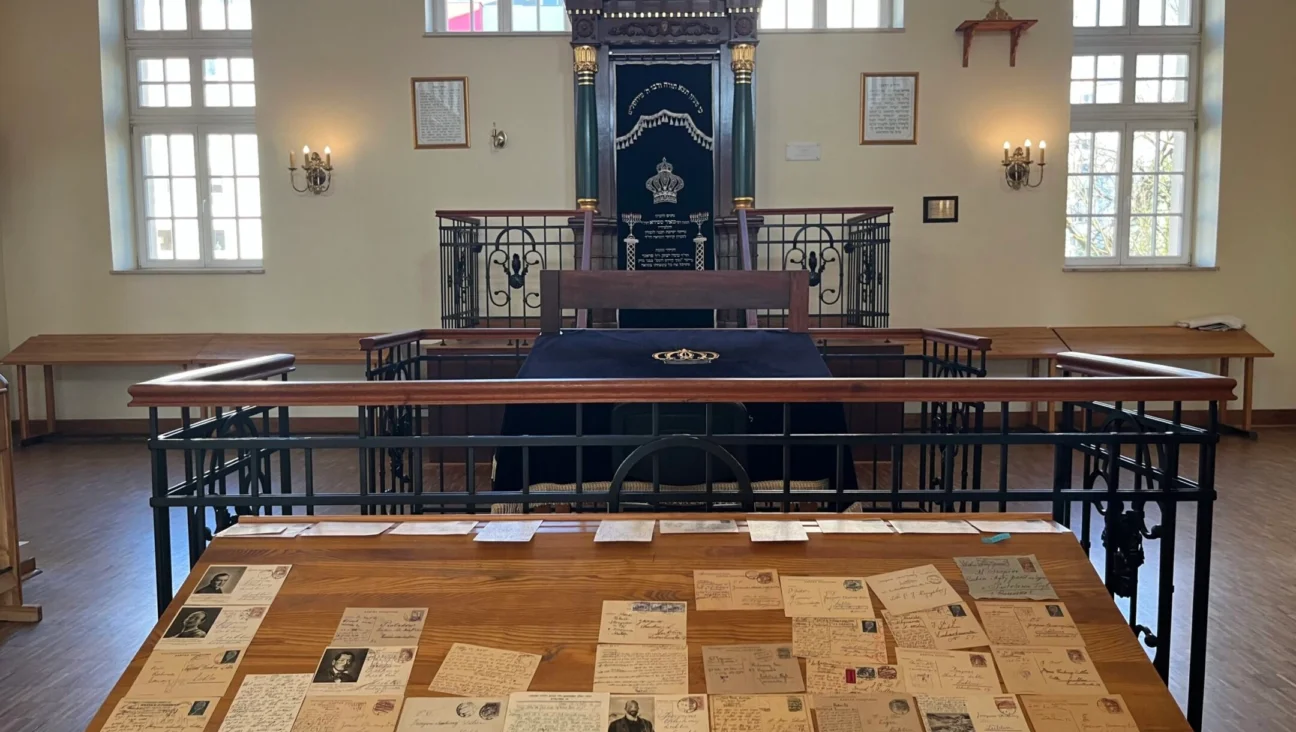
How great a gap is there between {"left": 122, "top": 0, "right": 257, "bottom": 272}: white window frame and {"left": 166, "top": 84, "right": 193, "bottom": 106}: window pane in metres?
0.05

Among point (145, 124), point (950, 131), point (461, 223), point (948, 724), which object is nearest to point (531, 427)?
point (948, 724)

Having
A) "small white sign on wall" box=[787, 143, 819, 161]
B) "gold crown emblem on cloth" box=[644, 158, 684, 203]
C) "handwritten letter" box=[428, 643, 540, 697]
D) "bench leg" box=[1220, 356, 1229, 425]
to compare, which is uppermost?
"small white sign on wall" box=[787, 143, 819, 161]

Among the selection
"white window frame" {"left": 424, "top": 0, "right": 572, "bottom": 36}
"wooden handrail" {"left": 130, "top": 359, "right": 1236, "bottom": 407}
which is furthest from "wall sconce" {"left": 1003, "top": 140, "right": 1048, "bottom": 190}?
"wooden handrail" {"left": 130, "top": 359, "right": 1236, "bottom": 407}

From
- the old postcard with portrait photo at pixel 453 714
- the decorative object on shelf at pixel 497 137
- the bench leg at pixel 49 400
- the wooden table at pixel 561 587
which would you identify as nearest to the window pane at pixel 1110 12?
the decorative object on shelf at pixel 497 137

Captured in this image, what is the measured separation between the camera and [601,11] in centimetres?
629

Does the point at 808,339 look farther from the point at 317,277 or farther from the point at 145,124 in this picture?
the point at 145,124

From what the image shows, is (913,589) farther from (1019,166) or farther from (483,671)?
(1019,166)

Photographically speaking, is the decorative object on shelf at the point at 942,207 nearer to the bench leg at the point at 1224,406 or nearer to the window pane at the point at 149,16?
the bench leg at the point at 1224,406

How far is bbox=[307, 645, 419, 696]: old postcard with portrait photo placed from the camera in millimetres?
1291

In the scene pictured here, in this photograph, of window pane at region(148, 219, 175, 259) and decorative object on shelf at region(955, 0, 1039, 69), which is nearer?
decorative object on shelf at region(955, 0, 1039, 69)

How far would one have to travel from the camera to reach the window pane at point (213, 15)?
7168mm

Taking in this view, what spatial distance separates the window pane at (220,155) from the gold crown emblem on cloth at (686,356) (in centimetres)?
607

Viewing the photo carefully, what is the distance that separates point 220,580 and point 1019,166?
6973 millimetres

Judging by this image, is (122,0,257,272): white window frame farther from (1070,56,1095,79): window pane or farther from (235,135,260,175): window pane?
(1070,56,1095,79): window pane
